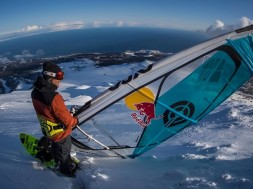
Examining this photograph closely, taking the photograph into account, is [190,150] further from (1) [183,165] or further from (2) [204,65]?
(2) [204,65]

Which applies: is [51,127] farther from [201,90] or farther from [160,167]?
[201,90]

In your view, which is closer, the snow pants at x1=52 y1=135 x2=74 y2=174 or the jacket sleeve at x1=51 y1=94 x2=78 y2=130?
the jacket sleeve at x1=51 y1=94 x2=78 y2=130

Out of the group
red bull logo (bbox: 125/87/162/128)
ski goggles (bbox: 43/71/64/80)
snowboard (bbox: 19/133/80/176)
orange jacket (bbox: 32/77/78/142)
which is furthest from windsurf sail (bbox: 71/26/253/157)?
ski goggles (bbox: 43/71/64/80)

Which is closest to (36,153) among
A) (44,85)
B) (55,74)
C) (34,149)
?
(34,149)

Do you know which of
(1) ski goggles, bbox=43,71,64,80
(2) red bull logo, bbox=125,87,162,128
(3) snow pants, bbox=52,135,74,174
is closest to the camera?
(1) ski goggles, bbox=43,71,64,80

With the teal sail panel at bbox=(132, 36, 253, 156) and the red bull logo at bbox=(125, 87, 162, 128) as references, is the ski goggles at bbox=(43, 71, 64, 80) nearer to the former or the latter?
the red bull logo at bbox=(125, 87, 162, 128)

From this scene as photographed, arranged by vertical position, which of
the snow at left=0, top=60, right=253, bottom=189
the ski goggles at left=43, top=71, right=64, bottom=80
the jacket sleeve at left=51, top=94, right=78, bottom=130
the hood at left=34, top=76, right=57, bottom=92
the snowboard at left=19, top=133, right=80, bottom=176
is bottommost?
the snow at left=0, top=60, right=253, bottom=189

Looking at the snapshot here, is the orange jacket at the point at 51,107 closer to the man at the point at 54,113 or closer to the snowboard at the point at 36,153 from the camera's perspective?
the man at the point at 54,113

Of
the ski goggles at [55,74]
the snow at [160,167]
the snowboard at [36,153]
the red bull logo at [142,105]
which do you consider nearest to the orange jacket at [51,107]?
the ski goggles at [55,74]
